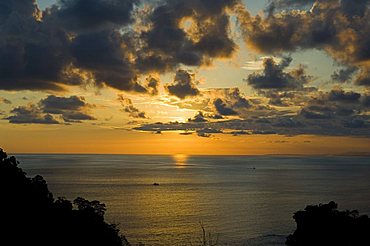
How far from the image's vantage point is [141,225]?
109875 millimetres

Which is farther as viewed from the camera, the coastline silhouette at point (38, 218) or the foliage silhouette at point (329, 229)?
the foliage silhouette at point (329, 229)

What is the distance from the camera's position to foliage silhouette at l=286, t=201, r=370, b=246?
280 feet

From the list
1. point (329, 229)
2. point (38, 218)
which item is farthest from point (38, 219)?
point (329, 229)

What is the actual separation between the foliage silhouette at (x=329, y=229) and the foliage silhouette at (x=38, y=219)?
42.4 metres

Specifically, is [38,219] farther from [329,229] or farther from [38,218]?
[329,229]

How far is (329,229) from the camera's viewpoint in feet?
292

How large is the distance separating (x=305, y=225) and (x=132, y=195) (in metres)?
94.5

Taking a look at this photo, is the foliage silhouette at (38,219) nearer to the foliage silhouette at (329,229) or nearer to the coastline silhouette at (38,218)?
the coastline silhouette at (38,218)

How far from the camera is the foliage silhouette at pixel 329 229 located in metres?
85.3

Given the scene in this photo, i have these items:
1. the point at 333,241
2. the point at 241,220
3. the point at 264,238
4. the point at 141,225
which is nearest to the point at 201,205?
the point at 241,220

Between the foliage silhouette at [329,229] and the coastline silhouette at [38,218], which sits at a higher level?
the coastline silhouette at [38,218]

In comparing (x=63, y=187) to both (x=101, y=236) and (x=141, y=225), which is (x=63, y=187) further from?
(x=101, y=236)

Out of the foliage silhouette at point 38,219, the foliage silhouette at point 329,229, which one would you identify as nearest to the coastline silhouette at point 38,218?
the foliage silhouette at point 38,219

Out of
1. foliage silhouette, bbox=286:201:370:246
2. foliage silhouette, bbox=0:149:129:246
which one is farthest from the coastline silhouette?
foliage silhouette, bbox=286:201:370:246
